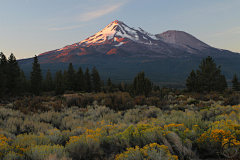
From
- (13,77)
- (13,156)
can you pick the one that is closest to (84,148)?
(13,156)

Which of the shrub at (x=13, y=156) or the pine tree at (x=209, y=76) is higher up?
the shrub at (x=13, y=156)

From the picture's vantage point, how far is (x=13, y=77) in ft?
147

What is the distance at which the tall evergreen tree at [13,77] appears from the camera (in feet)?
141

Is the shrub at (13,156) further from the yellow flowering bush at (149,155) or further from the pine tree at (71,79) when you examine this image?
the pine tree at (71,79)

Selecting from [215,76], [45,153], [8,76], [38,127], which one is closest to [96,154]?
[45,153]

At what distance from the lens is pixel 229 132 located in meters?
3.73

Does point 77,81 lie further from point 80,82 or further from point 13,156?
point 13,156

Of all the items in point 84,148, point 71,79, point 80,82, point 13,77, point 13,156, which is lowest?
point 80,82

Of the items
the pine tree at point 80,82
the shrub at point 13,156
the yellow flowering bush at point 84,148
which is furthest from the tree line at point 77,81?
the shrub at point 13,156

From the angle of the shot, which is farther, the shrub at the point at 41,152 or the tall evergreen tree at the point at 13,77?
the tall evergreen tree at the point at 13,77

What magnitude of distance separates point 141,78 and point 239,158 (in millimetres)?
46058

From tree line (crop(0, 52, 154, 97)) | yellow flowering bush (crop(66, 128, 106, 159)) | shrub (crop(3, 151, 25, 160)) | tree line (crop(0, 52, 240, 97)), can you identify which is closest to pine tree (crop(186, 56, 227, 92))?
tree line (crop(0, 52, 240, 97))

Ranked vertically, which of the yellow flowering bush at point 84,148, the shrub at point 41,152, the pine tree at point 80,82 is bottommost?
the pine tree at point 80,82

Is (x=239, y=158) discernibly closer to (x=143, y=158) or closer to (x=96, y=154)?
(x=143, y=158)
